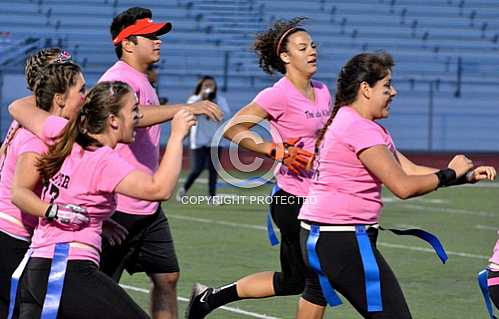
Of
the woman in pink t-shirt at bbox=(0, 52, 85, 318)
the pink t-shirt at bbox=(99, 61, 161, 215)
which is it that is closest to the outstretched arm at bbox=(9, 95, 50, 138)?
the woman in pink t-shirt at bbox=(0, 52, 85, 318)

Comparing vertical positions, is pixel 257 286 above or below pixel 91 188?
below

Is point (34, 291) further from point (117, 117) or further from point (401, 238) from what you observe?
point (401, 238)

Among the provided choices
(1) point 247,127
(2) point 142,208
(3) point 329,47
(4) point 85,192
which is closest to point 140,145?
(2) point 142,208

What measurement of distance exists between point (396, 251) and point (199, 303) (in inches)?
199

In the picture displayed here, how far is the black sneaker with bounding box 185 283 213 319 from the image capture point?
8391 mm

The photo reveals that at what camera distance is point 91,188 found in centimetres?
550

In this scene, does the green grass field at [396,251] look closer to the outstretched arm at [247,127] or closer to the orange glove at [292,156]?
the outstretched arm at [247,127]

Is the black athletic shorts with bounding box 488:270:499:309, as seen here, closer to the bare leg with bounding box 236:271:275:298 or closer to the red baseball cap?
the bare leg with bounding box 236:271:275:298

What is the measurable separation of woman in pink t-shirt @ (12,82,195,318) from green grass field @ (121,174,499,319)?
147 inches

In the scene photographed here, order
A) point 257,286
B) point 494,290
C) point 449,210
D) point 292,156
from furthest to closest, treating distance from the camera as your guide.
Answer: point 449,210 → point 257,286 → point 292,156 → point 494,290

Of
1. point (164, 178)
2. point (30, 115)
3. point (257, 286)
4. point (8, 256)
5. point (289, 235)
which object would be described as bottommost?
point (257, 286)

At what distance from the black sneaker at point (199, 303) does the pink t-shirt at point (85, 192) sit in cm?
282

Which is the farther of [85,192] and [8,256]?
[8,256]

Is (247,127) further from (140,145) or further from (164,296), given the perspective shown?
(164,296)
